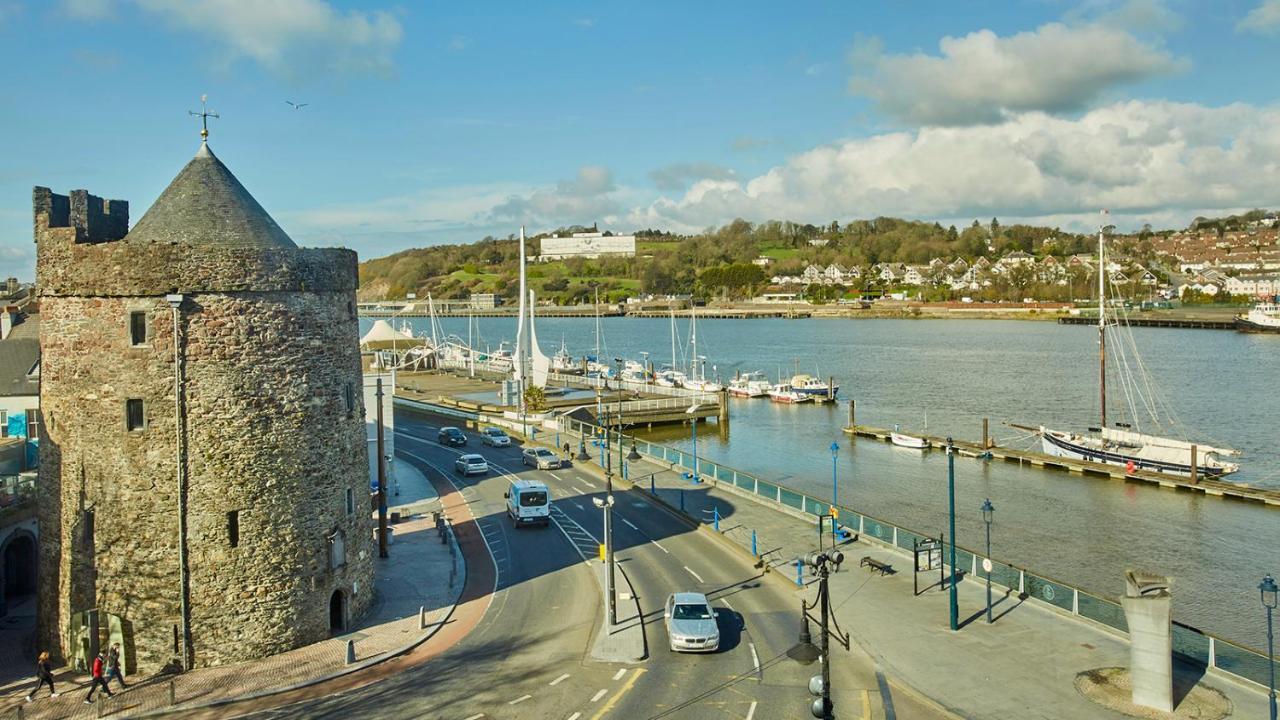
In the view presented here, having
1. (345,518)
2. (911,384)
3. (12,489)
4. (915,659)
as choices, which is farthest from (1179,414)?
(12,489)

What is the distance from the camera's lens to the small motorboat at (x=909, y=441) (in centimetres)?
6662

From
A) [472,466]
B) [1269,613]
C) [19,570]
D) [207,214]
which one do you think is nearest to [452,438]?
[472,466]

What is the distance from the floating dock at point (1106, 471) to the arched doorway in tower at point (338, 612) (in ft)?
102

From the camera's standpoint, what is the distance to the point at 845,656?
22875 mm

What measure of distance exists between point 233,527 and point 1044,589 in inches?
865

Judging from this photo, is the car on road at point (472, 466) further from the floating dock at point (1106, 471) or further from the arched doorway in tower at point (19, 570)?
the floating dock at point (1106, 471)

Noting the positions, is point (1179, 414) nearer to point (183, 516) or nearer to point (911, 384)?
point (911, 384)

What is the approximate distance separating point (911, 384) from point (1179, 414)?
2961 centimetres

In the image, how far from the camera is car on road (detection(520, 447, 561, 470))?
49750mm

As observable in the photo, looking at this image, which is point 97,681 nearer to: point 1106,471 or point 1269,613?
point 1269,613

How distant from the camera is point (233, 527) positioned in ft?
75.4

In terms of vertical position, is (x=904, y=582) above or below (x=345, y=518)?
below

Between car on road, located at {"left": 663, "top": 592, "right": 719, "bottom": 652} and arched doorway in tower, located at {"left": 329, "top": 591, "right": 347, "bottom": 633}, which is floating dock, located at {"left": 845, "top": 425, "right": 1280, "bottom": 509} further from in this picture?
arched doorway in tower, located at {"left": 329, "top": 591, "right": 347, "bottom": 633}

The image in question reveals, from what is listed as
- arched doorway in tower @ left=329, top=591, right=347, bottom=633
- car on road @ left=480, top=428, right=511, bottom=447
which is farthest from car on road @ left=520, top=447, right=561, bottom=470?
arched doorway in tower @ left=329, top=591, right=347, bottom=633
